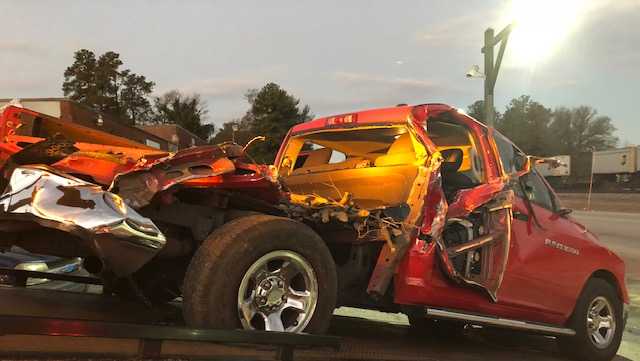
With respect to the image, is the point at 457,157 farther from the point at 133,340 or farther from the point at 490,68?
the point at 490,68

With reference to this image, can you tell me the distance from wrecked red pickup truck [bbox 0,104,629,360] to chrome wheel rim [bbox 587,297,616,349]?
15 millimetres

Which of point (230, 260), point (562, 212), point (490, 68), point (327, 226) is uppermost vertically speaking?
point (490, 68)

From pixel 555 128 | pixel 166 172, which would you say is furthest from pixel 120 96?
pixel 166 172

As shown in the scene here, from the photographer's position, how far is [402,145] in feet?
17.4

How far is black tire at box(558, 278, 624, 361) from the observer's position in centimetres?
580

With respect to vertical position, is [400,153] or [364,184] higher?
[400,153]

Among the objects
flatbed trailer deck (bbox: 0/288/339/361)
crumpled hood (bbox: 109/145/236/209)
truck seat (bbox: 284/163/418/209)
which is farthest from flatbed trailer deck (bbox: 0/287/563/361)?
truck seat (bbox: 284/163/418/209)

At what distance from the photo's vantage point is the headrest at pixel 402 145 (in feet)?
17.1

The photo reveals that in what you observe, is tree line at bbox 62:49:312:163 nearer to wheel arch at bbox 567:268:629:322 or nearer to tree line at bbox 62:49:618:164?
tree line at bbox 62:49:618:164

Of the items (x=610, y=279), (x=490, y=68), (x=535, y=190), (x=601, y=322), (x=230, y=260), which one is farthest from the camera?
(x=490, y=68)

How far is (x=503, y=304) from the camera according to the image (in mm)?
5059

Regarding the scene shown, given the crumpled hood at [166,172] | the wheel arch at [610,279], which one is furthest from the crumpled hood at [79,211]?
the wheel arch at [610,279]

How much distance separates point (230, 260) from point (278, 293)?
462 millimetres

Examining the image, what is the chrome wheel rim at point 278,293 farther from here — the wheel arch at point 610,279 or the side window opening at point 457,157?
the wheel arch at point 610,279
